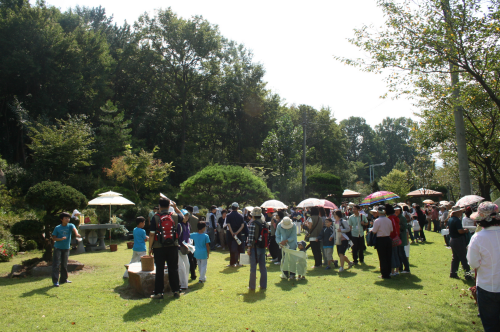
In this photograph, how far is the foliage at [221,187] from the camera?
742 inches

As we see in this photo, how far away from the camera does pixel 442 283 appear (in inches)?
284

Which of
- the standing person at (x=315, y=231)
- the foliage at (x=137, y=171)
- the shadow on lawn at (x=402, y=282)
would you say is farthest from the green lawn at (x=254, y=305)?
the foliage at (x=137, y=171)

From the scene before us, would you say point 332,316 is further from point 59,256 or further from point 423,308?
point 59,256

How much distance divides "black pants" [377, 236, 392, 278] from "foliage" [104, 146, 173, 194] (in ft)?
57.6

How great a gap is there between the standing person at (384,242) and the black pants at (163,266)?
4.70 meters

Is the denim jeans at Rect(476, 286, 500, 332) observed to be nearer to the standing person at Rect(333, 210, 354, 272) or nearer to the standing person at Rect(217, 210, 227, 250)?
the standing person at Rect(333, 210, 354, 272)

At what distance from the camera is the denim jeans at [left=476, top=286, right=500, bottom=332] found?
140 inches

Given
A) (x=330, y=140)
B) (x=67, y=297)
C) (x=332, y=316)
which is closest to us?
(x=332, y=316)

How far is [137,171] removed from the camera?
866 inches

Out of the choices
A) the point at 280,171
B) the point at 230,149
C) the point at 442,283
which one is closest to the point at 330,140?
the point at 230,149

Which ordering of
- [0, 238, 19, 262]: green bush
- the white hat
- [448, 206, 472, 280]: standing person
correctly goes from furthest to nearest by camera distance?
[0, 238, 19, 262]: green bush < the white hat < [448, 206, 472, 280]: standing person

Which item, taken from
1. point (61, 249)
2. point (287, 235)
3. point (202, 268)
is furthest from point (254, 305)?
point (61, 249)

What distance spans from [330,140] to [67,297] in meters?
46.5

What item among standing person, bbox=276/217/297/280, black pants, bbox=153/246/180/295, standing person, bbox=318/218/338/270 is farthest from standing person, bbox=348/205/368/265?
black pants, bbox=153/246/180/295
